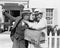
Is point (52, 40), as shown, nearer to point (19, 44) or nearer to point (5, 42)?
point (5, 42)

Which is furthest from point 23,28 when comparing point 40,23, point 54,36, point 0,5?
point 0,5

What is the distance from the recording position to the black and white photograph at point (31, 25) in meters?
1.50

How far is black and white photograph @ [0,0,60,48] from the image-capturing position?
4.92 ft

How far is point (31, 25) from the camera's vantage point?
1534 mm

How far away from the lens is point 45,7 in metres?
8.23

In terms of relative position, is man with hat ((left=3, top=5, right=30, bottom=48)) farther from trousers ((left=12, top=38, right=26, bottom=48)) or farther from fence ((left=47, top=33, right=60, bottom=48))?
Answer: fence ((left=47, top=33, right=60, bottom=48))

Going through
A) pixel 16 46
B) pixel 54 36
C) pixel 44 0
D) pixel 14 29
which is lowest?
pixel 54 36

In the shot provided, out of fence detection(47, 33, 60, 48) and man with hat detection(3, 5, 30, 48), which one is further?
fence detection(47, 33, 60, 48)

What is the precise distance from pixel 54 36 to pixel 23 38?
13.0ft

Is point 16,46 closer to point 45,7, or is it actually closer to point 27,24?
point 27,24

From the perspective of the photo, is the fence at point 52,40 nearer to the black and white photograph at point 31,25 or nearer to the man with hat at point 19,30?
the black and white photograph at point 31,25

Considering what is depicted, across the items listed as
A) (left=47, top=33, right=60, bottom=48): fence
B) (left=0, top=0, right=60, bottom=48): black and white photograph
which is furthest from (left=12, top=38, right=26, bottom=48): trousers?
(left=47, top=33, right=60, bottom=48): fence

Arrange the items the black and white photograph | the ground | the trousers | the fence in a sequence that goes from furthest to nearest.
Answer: the ground, the fence, the trousers, the black and white photograph

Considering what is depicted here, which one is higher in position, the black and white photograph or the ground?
the black and white photograph
